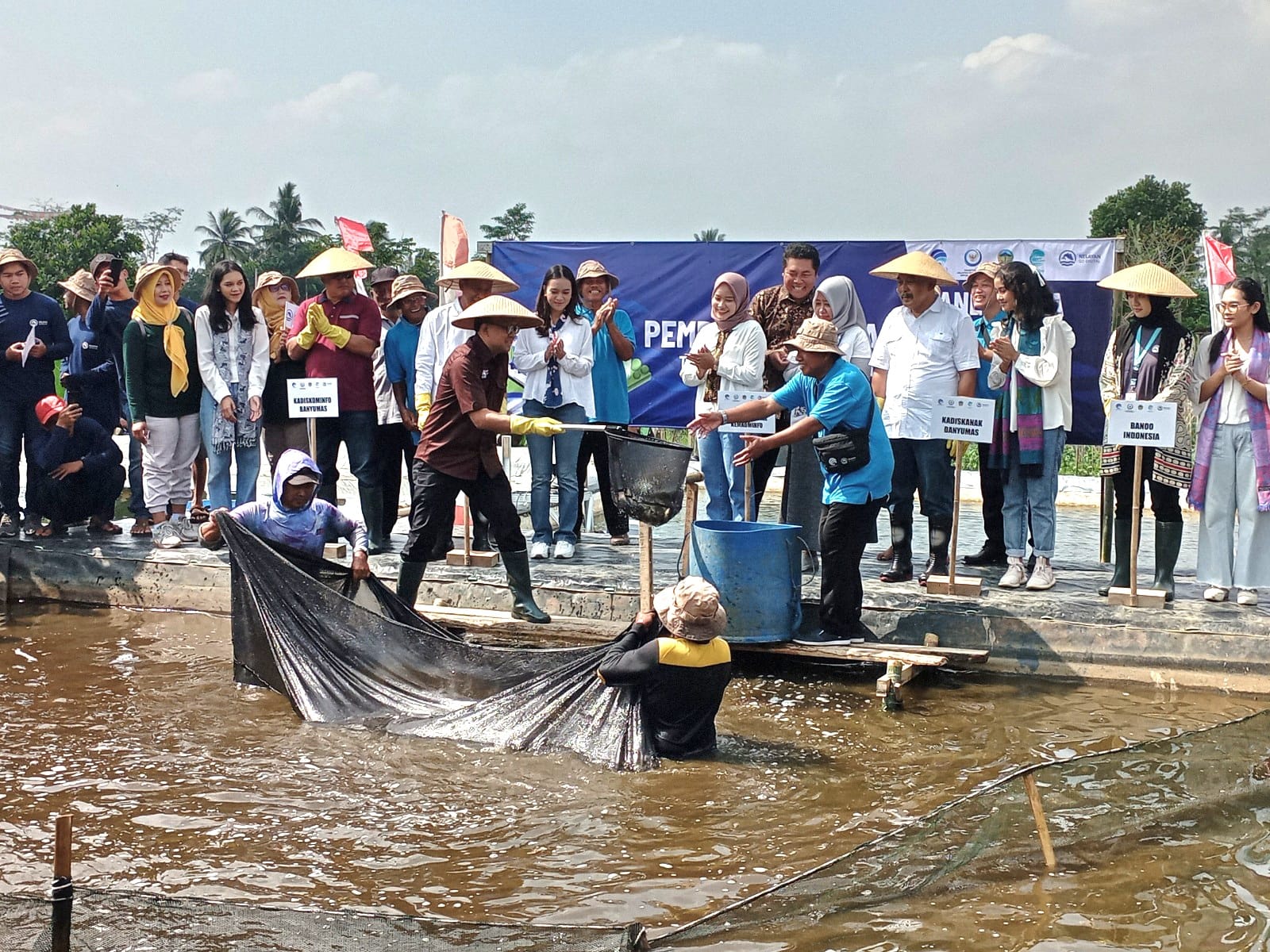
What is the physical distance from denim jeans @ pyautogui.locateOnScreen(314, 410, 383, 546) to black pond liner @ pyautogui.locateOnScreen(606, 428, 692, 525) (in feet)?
10.9

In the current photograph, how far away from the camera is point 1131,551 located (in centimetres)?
767

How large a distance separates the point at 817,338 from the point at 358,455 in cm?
392

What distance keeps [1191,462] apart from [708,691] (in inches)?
152

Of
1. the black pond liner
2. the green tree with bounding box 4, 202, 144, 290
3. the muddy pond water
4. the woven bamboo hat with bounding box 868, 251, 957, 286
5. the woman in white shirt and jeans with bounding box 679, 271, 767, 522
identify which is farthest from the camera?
the green tree with bounding box 4, 202, 144, 290

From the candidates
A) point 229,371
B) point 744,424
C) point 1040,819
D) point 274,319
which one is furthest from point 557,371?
point 1040,819

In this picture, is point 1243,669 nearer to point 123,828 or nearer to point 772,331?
point 772,331

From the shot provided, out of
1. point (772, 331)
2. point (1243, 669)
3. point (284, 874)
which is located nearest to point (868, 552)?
point (772, 331)

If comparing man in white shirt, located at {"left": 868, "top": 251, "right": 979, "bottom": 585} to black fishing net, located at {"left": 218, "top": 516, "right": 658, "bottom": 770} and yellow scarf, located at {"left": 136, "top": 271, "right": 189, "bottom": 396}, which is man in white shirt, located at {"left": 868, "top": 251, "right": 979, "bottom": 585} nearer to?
black fishing net, located at {"left": 218, "top": 516, "right": 658, "bottom": 770}

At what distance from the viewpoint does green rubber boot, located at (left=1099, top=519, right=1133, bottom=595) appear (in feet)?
26.5

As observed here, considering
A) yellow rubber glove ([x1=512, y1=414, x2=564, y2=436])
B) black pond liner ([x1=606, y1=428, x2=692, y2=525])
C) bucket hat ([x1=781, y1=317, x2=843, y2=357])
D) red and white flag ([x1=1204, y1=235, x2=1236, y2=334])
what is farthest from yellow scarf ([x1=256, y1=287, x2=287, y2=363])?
red and white flag ([x1=1204, y1=235, x2=1236, y2=334])

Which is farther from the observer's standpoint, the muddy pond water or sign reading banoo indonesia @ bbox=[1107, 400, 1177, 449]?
sign reading banoo indonesia @ bbox=[1107, 400, 1177, 449]

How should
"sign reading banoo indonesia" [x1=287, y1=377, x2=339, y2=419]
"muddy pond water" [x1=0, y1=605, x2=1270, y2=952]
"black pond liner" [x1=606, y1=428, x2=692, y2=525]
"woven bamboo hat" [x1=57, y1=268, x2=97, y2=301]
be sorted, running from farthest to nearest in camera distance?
"woven bamboo hat" [x1=57, y1=268, x2=97, y2=301] → "sign reading banoo indonesia" [x1=287, y1=377, x2=339, y2=419] → "black pond liner" [x1=606, y1=428, x2=692, y2=525] → "muddy pond water" [x1=0, y1=605, x2=1270, y2=952]

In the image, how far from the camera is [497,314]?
7.29 m

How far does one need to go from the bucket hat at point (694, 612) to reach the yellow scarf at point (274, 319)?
16.1 ft
